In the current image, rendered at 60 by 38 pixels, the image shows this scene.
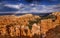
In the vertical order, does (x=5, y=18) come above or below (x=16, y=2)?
below

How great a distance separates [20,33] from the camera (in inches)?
125

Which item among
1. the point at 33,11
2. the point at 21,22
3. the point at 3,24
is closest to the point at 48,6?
the point at 33,11

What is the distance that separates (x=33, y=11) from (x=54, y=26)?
0.34 meters

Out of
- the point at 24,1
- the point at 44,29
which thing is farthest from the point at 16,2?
the point at 44,29

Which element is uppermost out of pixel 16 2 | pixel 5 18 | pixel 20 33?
pixel 16 2

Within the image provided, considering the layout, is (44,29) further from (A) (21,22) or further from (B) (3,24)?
(B) (3,24)

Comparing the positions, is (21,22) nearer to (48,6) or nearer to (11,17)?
(11,17)

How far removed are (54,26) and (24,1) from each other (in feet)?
1.70

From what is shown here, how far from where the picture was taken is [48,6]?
3.21 metres

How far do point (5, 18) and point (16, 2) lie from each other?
26 centimetres

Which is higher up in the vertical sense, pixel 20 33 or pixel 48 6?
pixel 48 6

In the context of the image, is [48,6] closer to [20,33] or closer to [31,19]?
[31,19]

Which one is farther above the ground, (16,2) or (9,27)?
(16,2)

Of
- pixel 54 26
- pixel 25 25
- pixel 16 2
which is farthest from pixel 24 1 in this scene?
pixel 54 26
